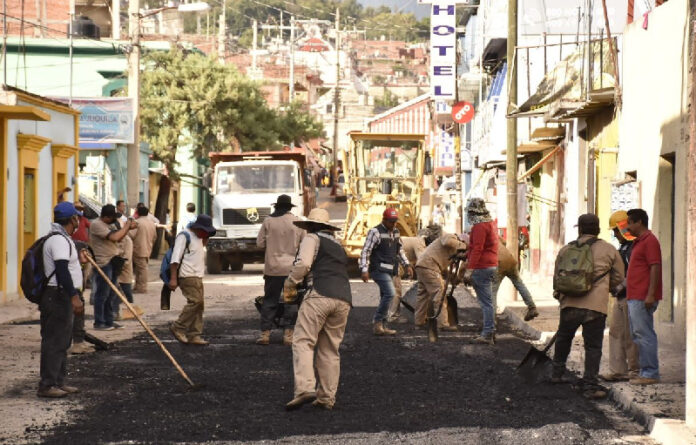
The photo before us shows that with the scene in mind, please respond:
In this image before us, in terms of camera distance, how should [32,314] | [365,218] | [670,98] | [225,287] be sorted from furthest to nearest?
[365,218] → [225,287] → [32,314] → [670,98]

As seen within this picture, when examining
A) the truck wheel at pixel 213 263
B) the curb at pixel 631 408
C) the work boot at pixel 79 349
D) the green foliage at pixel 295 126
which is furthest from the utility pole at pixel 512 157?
the green foliage at pixel 295 126

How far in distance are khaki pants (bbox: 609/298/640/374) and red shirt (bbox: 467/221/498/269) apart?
391 cm

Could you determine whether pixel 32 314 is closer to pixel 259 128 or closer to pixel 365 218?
pixel 365 218

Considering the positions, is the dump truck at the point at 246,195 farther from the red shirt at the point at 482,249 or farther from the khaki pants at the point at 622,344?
the khaki pants at the point at 622,344

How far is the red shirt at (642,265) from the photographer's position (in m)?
11.7

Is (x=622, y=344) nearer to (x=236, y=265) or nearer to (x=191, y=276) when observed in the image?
(x=191, y=276)

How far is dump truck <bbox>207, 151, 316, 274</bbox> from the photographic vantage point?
3272 cm

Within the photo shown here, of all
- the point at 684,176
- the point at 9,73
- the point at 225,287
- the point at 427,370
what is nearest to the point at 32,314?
the point at 225,287

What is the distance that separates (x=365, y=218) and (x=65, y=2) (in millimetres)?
28875

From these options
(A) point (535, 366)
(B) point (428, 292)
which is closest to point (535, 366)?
(A) point (535, 366)

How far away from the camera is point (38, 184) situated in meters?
25.8

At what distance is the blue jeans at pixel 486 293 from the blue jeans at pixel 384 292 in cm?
125

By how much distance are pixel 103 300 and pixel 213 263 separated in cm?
1558

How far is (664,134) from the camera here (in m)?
16.5
